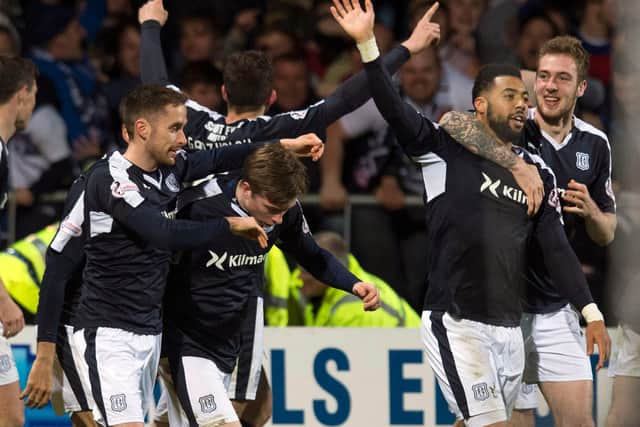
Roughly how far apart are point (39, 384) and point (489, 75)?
221cm

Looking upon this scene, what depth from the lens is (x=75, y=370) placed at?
19.3 ft

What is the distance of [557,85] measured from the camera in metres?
6.08

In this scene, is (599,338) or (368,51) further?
(599,338)

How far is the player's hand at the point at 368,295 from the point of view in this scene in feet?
18.2

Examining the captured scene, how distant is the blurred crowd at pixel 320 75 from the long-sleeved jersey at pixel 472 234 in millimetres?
1785

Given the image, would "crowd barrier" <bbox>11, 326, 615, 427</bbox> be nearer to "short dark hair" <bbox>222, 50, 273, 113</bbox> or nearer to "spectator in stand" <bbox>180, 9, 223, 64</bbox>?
"short dark hair" <bbox>222, 50, 273, 113</bbox>

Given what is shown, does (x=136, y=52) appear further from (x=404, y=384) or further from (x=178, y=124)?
(x=178, y=124)

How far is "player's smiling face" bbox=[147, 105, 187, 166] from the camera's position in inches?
210

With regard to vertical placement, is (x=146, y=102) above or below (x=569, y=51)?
below

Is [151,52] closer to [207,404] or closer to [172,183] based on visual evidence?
[172,183]

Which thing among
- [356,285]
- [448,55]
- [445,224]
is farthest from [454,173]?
[448,55]

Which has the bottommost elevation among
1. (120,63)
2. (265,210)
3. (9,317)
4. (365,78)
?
(9,317)

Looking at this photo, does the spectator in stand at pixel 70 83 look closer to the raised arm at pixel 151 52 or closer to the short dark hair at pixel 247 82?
the raised arm at pixel 151 52

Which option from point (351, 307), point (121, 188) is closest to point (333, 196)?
point (351, 307)
